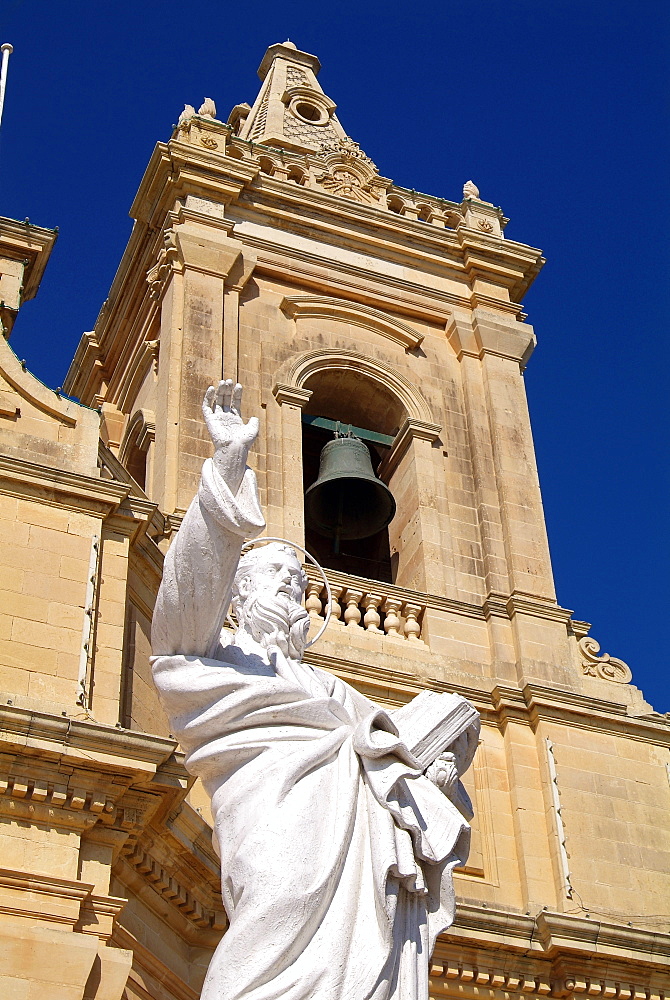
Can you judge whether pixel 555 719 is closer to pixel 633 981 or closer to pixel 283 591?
pixel 633 981

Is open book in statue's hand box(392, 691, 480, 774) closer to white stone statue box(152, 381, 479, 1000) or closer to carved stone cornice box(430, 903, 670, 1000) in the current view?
white stone statue box(152, 381, 479, 1000)

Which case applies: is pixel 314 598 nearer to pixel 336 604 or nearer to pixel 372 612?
pixel 336 604

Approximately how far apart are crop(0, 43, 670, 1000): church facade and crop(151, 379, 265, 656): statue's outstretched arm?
11.1 ft

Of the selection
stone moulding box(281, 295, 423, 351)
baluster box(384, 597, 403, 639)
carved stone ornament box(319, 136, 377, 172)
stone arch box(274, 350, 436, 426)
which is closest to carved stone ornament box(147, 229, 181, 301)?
stone moulding box(281, 295, 423, 351)

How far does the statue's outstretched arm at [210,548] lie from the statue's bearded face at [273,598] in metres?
0.45

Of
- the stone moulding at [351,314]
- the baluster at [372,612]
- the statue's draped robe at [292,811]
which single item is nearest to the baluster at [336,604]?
the baluster at [372,612]

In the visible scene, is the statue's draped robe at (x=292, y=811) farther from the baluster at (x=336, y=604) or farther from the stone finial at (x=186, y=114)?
the stone finial at (x=186, y=114)

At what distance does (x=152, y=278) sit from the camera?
52.7 feet

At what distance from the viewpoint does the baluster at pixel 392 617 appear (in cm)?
1377

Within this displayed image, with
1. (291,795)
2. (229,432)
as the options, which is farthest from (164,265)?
(291,795)

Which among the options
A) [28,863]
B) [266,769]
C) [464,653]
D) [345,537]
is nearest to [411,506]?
[345,537]

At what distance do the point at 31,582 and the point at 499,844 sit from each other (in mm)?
4220

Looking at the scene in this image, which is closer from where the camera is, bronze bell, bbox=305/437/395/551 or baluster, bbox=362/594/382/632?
baluster, bbox=362/594/382/632

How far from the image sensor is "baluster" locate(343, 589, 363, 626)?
44.6 feet
